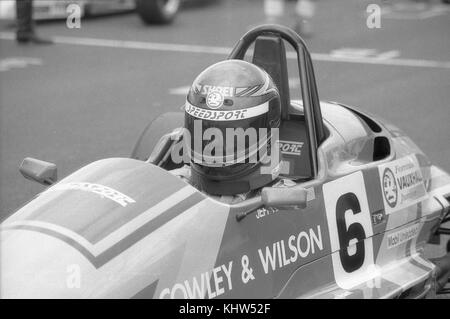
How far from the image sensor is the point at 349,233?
3965 mm

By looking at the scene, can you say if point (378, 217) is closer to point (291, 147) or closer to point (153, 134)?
point (291, 147)

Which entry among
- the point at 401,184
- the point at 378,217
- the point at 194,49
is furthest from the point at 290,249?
the point at 194,49

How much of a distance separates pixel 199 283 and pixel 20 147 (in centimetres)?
456

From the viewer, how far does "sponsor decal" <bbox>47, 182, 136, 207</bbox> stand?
3281 mm

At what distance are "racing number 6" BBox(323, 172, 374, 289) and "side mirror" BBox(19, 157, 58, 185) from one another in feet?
4.43

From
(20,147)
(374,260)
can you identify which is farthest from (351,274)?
(20,147)

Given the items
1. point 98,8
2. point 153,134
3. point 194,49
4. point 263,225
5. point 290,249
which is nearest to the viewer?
point 263,225

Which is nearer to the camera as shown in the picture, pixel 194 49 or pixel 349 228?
pixel 349 228

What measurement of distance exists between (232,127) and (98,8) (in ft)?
37.4

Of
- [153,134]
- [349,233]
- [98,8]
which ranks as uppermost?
[153,134]

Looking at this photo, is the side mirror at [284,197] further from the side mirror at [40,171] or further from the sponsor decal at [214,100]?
the side mirror at [40,171]

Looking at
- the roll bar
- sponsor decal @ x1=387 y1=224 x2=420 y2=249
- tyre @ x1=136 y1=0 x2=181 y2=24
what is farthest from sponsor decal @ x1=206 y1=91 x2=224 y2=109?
tyre @ x1=136 y1=0 x2=181 y2=24

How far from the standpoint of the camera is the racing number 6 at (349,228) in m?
3.88
